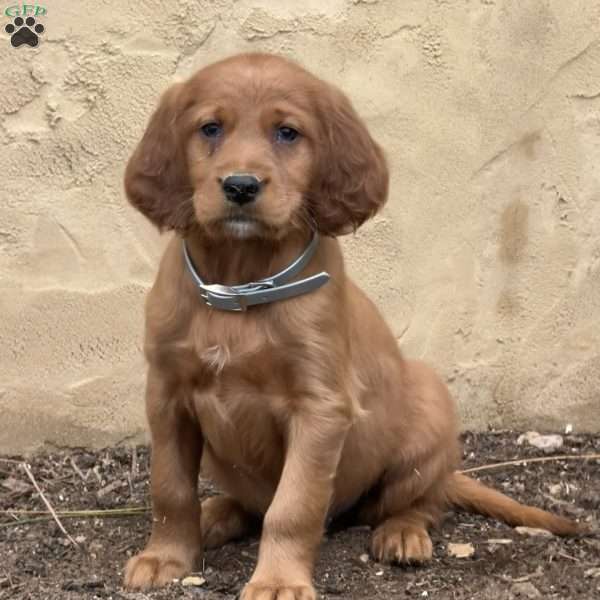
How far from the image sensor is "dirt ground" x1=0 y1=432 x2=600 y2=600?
400cm

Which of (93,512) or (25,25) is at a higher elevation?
(25,25)

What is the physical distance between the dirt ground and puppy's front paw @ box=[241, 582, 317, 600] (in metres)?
0.16

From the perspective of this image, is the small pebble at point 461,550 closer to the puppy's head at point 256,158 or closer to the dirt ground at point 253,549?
the dirt ground at point 253,549

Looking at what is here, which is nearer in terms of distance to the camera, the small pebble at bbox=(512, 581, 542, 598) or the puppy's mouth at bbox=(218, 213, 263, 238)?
the puppy's mouth at bbox=(218, 213, 263, 238)

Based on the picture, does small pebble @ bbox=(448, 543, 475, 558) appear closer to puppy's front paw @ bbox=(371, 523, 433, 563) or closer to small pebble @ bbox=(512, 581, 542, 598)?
puppy's front paw @ bbox=(371, 523, 433, 563)

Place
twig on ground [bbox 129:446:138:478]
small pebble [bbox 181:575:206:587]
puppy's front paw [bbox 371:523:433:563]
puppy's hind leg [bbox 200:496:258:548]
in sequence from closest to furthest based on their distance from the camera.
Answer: small pebble [bbox 181:575:206:587]
puppy's front paw [bbox 371:523:433:563]
puppy's hind leg [bbox 200:496:258:548]
twig on ground [bbox 129:446:138:478]

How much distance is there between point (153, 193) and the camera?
3.93 m

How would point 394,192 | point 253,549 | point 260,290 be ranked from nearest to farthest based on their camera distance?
1. point 260,290
2. point 253,549
3. point 394,192

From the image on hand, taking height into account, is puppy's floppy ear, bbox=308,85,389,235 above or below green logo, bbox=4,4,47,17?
below

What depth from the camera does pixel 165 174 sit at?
3918mm

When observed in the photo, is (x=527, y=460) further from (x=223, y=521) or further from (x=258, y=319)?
(x=258, y=319)

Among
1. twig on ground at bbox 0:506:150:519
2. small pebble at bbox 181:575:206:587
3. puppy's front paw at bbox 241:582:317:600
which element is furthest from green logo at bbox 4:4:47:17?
puppy's front paw at bbox 241:582:317:600

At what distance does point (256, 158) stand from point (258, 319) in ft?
1.75

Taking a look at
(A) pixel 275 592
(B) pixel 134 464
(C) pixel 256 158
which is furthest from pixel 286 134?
(B) pixel 134 464
